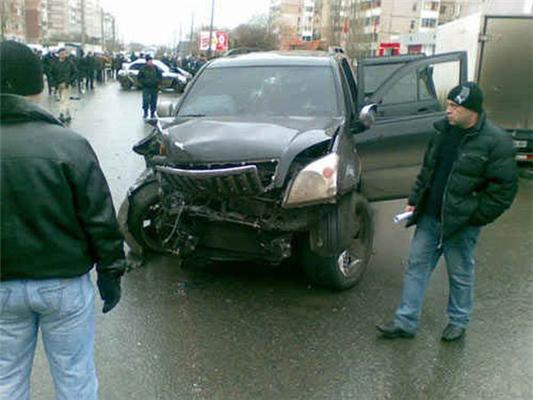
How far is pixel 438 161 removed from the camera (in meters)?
3.97

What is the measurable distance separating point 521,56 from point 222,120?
7770mm

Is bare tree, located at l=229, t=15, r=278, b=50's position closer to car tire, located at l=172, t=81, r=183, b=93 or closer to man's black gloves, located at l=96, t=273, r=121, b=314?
car tire, located at l=172, t=81, r=183, b=93

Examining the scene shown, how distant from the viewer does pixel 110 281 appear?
7.98 feet

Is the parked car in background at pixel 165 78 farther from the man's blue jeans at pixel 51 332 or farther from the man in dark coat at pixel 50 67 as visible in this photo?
the man's blue jeans at pixel 51 332

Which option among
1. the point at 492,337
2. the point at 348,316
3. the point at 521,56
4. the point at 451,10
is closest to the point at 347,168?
the point at 348,316

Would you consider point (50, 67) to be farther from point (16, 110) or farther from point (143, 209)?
point (16, 110)

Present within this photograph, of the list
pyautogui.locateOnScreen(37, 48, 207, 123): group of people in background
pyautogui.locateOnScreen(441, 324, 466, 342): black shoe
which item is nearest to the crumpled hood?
pyautogui.locateOnScreen(441, 324, 466, 342): black shoe

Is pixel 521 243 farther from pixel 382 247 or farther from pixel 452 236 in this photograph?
pixel 452 236

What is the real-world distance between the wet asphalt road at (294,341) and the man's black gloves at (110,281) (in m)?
1.09

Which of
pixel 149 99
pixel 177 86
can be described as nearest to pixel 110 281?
pixel 149 99

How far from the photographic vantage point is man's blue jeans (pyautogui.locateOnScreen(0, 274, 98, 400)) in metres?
2.19

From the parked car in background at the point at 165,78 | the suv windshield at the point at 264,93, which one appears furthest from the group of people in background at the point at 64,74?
the parked car in background at the point at 165,78

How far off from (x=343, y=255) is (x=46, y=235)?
3.10 meters

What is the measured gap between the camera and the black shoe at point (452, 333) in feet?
13.5
